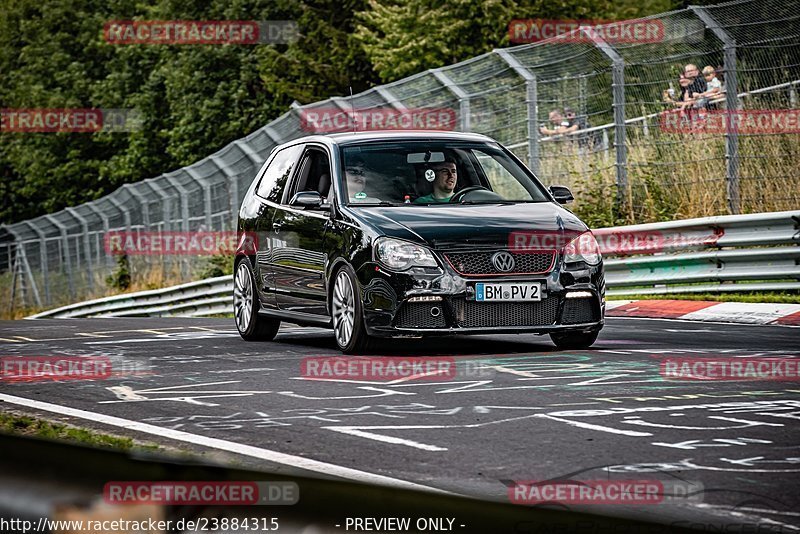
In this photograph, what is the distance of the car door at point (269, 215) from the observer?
1243 cm

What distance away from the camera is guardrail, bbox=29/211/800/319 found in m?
14.6

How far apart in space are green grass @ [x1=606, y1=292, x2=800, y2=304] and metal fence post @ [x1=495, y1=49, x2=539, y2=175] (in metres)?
3.71

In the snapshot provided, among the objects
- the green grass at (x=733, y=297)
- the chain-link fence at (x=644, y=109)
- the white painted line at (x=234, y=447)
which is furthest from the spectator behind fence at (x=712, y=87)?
the white painted line at (x=234, y=447)

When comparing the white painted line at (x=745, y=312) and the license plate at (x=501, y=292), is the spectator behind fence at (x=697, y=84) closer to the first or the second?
the white painted line at (x=745, y=312)

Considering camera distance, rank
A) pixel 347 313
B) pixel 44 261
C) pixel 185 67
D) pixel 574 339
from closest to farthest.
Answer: pixel 347 313 → pixel 574 339 → pixel 44 261 → pixel 185 67

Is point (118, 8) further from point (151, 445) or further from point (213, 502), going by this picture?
point (213, 502)

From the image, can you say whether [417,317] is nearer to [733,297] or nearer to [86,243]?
[733,297]

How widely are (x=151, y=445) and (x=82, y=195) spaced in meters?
61.7

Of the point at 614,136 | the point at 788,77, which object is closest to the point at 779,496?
the point at 788,77

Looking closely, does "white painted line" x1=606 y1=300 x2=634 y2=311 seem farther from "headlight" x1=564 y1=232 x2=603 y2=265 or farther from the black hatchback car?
"headlight" x1=564 y1=232 x2=603 y2=265

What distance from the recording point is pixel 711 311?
14.1 metres

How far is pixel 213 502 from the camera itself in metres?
1.87

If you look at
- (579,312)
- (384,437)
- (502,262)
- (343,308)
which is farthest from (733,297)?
(384,437)

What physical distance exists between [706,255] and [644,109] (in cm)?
411
